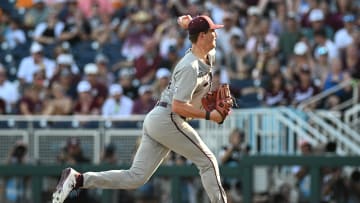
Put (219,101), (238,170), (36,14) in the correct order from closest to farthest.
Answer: (219,101) → (238,170) → (36,14)

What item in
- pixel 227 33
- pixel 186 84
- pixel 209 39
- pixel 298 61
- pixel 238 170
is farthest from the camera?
pixel 227 33

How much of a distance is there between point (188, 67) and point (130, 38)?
8.93 m

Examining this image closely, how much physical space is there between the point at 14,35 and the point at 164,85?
4.07m

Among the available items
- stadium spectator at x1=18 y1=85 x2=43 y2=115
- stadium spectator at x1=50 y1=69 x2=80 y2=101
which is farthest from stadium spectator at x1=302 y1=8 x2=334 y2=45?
stadium spectator at x1=18 y1=85 x2=43 y2=115

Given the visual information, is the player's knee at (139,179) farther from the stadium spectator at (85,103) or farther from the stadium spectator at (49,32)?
the stadium spectator at (49,32)

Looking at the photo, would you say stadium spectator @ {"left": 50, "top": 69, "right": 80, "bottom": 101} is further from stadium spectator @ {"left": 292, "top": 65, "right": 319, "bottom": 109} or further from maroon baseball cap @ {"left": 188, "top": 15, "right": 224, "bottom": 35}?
maroon baseball cap @ {"left": 188, "top": 15, "right": 224, "bottom": 35}

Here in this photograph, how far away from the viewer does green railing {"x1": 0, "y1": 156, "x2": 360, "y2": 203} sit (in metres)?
14.2

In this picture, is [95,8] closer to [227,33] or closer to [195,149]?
[227,33]

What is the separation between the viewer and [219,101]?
9.66 meters

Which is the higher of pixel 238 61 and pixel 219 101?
pixel 238 61

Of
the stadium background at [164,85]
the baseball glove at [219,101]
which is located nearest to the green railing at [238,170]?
the stadium background at [164,85]

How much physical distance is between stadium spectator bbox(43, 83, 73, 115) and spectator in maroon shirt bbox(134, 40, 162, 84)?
1346 millimetres

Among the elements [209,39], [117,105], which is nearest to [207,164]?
[209,39]

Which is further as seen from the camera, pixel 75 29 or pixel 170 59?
pixel 75 29
